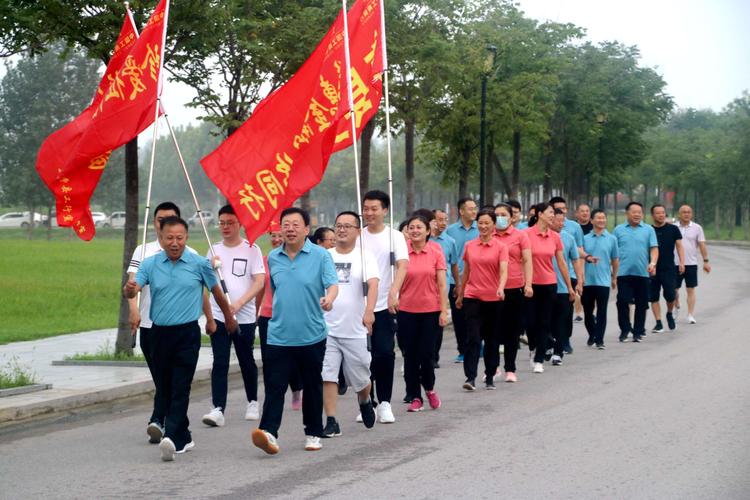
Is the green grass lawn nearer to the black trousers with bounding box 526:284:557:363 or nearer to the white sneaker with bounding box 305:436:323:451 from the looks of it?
the black trousers with bounding box 526:284:557:363

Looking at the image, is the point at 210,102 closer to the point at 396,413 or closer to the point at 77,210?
the point at 77,210

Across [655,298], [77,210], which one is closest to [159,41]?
[77,210]

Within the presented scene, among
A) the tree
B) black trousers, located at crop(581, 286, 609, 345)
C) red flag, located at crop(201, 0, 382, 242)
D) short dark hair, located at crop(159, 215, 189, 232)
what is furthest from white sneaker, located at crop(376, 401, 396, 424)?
the tree

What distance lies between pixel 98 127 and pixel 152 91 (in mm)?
642

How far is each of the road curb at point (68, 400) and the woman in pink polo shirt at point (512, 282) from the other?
12.8ft

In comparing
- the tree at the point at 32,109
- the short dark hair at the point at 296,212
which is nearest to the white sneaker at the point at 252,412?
the short dark hair at the point at 296,212

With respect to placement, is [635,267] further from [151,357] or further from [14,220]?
[14,220]

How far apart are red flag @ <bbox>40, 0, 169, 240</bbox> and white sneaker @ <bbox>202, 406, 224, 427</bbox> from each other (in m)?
2.75

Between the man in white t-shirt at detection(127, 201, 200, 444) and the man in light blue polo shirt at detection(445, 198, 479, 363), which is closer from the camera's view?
the man in white t-shirt at detection(127, 201, 200, 444)

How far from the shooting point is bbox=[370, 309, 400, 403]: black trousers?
1084cm

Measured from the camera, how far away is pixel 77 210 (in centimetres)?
1250

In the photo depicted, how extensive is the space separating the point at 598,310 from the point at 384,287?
774cm

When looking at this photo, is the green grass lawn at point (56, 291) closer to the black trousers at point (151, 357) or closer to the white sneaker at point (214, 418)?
the white sneaker at point (214, 418)

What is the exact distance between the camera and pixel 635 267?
1902 centimetres
